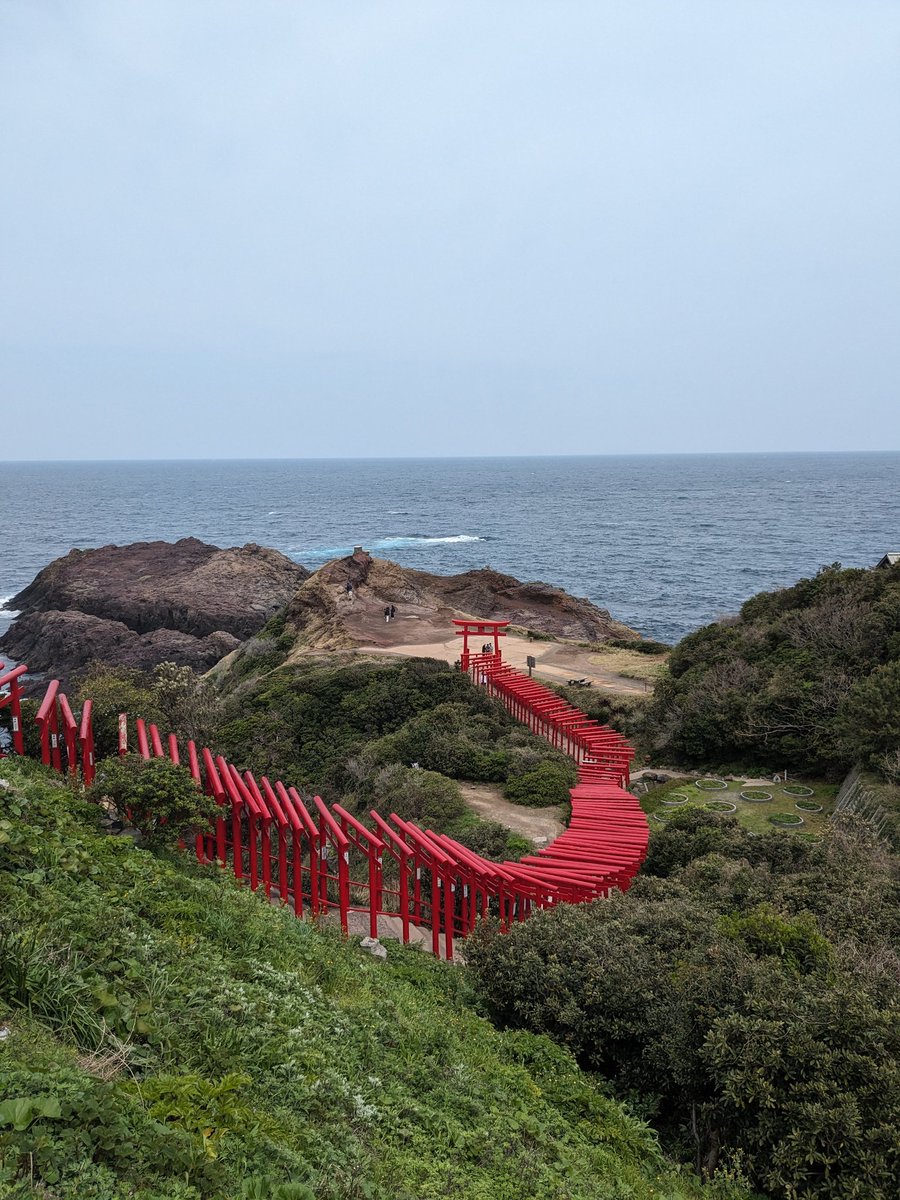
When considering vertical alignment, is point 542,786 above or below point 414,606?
below

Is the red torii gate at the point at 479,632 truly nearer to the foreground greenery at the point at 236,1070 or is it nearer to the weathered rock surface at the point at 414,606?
the weathered rock surface at the point at 414,606

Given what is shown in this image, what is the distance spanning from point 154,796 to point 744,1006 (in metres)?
7.84

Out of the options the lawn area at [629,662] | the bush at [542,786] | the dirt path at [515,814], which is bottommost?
the dirt path at [515,814]

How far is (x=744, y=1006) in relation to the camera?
25.8 ft

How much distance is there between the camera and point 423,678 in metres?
28.0

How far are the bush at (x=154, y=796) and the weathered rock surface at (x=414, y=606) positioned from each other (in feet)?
70.1

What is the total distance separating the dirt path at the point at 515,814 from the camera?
1786cm

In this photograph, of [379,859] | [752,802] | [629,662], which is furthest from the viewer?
[629,662]

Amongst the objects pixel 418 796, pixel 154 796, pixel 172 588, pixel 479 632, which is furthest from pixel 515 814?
pixel 172 588

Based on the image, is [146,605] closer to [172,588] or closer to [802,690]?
[172,588]

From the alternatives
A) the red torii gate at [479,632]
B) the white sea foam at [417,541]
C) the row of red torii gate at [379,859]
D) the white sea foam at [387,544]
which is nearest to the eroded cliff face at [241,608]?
the red torii gate at [479,632]

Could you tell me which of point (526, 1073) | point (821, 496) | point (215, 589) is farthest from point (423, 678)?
point (821, 496)

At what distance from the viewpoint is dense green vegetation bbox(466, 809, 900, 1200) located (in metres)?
6.82

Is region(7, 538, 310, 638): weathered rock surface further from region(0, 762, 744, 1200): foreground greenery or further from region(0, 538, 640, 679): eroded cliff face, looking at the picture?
region(0, 762, 744, 1200): foreground greenery
